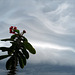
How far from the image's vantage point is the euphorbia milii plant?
1118 cm

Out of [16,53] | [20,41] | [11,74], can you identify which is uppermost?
[20,41]

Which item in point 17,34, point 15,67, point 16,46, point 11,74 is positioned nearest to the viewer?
point 11,74

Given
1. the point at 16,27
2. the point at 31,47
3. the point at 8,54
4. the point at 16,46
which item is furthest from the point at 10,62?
the point at 16,27

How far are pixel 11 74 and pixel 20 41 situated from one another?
123 inches

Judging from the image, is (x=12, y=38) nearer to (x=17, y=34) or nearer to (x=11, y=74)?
Answer: (x=17, y=34)

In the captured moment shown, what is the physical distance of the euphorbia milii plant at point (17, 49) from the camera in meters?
11.2

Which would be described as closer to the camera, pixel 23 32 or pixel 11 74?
pixel 11 74

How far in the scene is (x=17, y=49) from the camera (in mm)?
11398

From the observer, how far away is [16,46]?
11234 millimetres

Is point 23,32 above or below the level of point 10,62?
above

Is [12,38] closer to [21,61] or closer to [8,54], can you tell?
[8,54]

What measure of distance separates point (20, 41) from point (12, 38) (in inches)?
29.8

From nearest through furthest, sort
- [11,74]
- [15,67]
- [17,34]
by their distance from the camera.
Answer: [11,74] → [15,67] → [17,34]

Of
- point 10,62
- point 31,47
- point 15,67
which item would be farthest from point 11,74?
point 31,47
